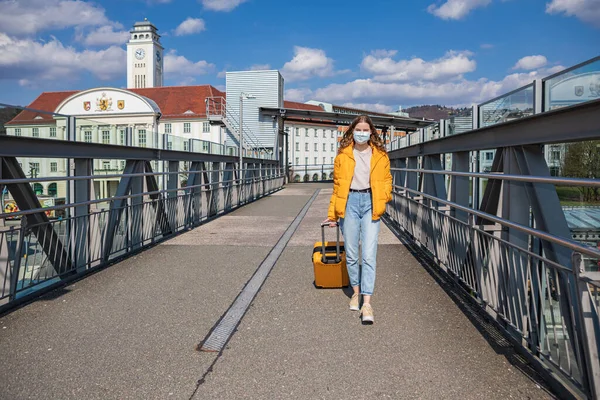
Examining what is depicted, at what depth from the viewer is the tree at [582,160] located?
3969mm

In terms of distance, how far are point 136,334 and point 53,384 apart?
3.28 feet

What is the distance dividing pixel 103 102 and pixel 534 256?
225 feet

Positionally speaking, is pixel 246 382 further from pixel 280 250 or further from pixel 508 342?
pixel 280 250

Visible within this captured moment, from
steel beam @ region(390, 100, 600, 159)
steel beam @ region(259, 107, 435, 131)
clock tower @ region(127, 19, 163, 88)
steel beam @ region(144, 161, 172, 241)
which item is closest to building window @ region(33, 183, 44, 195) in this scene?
steel beam @ region(144, 161, 172, 241)

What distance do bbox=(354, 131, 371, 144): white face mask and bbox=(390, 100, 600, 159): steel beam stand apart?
1263 mm

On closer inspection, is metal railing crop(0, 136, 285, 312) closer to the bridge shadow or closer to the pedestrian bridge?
the pedestrian bridge

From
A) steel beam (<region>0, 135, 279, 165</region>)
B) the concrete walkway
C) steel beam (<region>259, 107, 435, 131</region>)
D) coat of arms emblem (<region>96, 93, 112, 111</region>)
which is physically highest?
coat of arms emblem (<region>96, 93, 112, 111</region>)

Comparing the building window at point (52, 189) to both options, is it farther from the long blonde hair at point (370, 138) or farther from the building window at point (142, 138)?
the long blonde hair at point (370, 138)

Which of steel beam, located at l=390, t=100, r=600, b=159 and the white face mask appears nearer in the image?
steel beam, located at l=390, t=100, r=600, b=159

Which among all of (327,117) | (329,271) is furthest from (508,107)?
(327,117)

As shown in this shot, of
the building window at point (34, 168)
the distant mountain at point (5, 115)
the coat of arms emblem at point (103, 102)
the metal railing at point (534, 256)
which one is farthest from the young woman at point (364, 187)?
the coat of arms emblem at point (103, 102)

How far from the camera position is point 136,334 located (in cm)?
436

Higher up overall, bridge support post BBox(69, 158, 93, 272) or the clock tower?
the clock tower

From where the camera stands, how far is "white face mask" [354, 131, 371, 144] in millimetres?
4773
